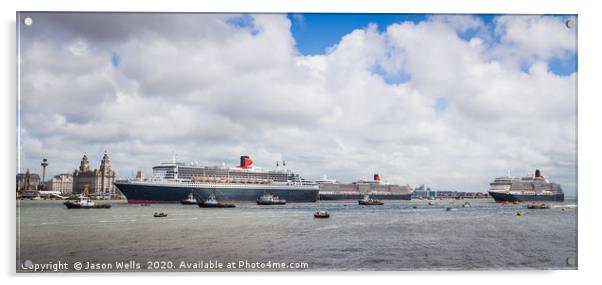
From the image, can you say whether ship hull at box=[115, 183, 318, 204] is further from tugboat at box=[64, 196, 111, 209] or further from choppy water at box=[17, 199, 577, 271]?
choppy water at box=[17, 199, 577, 271]

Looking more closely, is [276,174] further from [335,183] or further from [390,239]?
[390,239]

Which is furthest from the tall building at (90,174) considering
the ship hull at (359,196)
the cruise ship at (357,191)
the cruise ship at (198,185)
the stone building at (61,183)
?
the ship hull at (359,196)

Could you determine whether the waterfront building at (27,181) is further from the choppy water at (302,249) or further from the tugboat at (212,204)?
the tugboat at (212,204)

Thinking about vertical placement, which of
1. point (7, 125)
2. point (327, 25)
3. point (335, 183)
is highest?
point (327, 25)

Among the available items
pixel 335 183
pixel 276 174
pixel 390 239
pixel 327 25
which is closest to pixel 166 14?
pixel 327 25

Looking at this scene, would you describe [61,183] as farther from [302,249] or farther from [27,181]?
[302,249]

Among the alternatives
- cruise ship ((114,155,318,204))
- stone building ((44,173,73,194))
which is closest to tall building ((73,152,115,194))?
stone building ((44,173,73,194))

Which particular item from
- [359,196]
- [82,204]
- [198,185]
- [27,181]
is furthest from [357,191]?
[27,181]
